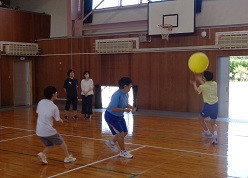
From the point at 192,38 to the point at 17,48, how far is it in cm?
745

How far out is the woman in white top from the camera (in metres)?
10.5

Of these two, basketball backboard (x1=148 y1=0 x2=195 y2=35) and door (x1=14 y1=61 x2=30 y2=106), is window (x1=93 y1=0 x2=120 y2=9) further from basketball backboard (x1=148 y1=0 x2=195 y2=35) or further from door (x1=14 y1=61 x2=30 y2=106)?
door (x1=14 y1=61 x2=30 y2=106)

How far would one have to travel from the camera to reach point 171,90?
1270cm

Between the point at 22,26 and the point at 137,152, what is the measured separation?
10.7 metres

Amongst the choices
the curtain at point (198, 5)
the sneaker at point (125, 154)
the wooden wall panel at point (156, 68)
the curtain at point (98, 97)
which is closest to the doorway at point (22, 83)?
the wooden wall panel at point (156, 68)

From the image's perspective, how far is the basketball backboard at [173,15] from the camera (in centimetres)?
1173

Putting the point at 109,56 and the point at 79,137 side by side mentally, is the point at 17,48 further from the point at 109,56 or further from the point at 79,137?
the point at 79,137

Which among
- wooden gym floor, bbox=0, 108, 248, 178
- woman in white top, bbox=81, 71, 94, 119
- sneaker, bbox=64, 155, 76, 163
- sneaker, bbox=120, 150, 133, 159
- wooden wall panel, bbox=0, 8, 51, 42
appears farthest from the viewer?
wooden wall panel, bbox=0, 8, 51, 42

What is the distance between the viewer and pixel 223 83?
38.4ft

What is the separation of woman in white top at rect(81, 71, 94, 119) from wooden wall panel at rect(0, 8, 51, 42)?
588 centimetres

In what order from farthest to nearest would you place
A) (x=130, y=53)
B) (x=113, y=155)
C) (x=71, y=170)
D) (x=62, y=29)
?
1. (x=62, y=29)
2. (x=130, y=53)
3. (x=113, y=155)
4. (x=71, y=170)

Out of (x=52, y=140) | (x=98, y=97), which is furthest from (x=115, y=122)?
(x=98, y=97)

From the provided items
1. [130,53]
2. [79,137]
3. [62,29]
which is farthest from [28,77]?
[79,137]

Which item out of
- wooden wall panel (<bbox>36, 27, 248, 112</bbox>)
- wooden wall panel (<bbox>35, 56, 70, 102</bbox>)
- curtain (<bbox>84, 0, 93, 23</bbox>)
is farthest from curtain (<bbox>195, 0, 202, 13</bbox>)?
wooden wall panel (<bbox>35, 56, 70, 102</bbox>)
